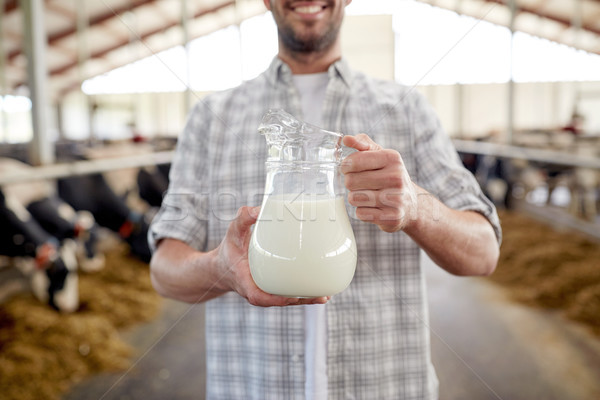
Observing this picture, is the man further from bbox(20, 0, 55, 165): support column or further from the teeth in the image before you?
bbox(20, 0, 55, 165): support column

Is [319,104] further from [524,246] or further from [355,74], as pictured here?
[524,246]

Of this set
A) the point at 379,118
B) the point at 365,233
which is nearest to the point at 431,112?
the point at 379,118

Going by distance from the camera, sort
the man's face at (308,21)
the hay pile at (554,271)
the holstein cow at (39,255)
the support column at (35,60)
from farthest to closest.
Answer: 1. the hay pile at (554,271)
2. the holstein cow at (39,255)
3. the support column at (35,60)
4. the man's face at (308,21)

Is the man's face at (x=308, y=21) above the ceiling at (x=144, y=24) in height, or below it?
below

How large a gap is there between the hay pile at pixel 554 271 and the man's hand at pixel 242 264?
177 centimetres

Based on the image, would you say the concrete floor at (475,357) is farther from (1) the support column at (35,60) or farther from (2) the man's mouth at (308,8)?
(2) the man's mouth at (308,8)

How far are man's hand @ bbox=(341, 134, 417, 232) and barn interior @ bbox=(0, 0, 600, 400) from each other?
180 mm

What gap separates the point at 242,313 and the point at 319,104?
0.27 metres

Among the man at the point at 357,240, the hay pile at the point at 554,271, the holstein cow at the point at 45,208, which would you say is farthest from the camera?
the hay pile at the point at 554,271

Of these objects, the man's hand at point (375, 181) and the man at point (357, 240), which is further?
the man at point (357, 240)

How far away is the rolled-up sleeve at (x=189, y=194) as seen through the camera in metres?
0.61

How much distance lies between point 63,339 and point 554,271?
200cm

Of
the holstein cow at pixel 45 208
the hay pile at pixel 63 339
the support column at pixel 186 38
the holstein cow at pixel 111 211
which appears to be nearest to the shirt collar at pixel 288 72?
the support column at pixel 186 38

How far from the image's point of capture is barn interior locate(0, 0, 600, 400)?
0.63 meters
